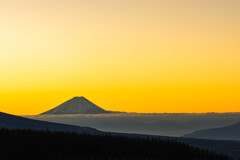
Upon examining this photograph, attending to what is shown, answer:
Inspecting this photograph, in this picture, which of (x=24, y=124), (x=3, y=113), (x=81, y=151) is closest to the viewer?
(x=81, y=151)

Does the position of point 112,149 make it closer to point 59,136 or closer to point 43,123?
point 59,136

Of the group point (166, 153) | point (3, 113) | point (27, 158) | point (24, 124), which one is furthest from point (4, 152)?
point (3, 113)

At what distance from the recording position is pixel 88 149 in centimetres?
4728

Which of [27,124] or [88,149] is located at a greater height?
[27,124]

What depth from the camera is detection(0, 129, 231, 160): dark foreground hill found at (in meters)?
44.5

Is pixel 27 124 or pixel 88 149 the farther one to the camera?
pixel 27 124

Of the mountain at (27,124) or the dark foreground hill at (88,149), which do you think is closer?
the dark foreground hill at (88,149)

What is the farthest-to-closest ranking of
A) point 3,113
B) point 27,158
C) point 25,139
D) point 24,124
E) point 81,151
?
point 3,113, point 24,124, point 25,139, point 81,151, point 27,158

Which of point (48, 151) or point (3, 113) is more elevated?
point (3, 113)

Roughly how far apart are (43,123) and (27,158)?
390 ft

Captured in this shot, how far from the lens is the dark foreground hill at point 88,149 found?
4452 cm

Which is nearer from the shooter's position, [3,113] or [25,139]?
[25,139]

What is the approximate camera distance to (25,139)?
50.5 metres

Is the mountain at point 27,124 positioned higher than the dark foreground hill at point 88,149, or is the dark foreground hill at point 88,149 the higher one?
the mountain at point 27,124
